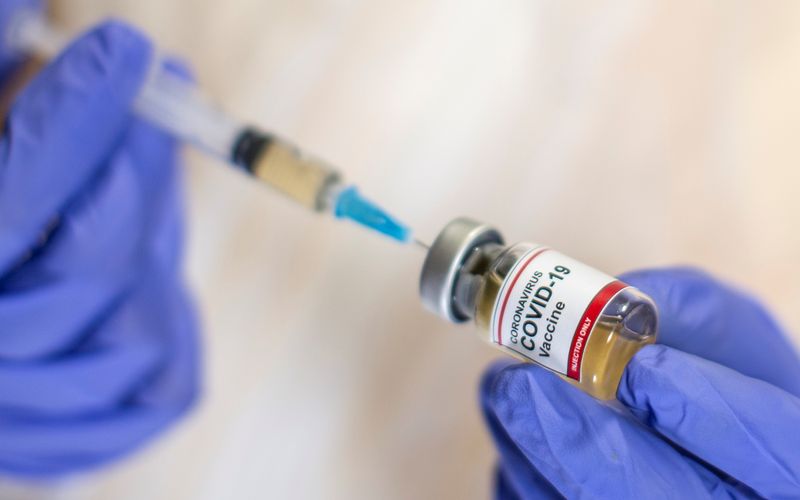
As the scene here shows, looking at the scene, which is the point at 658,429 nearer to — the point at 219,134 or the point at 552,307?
the point at 552,307

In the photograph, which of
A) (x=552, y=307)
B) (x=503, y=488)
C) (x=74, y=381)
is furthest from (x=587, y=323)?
(x=74, y=381)

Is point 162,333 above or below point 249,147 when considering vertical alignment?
below

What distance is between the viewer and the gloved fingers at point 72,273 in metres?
0.84

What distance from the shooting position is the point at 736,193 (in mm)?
796

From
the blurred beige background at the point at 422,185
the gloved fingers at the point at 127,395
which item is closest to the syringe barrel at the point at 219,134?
the blurred beige background at the point at 422,185

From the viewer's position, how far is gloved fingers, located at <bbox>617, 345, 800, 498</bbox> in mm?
545

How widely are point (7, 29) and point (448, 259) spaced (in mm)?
834

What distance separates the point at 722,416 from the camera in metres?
0.55

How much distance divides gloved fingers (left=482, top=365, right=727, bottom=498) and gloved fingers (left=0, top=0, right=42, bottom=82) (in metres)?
0.92

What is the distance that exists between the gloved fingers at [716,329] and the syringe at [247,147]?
0.32m

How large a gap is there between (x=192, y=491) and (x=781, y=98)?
108cm

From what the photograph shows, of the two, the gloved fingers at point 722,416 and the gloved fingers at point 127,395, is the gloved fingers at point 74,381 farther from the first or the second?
the gloved fingers at point 722,416

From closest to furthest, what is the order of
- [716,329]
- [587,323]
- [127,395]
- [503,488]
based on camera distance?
[587,323] < [716,329] < [503,488] < [127,395]

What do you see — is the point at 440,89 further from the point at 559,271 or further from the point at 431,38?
the point at 559,271
